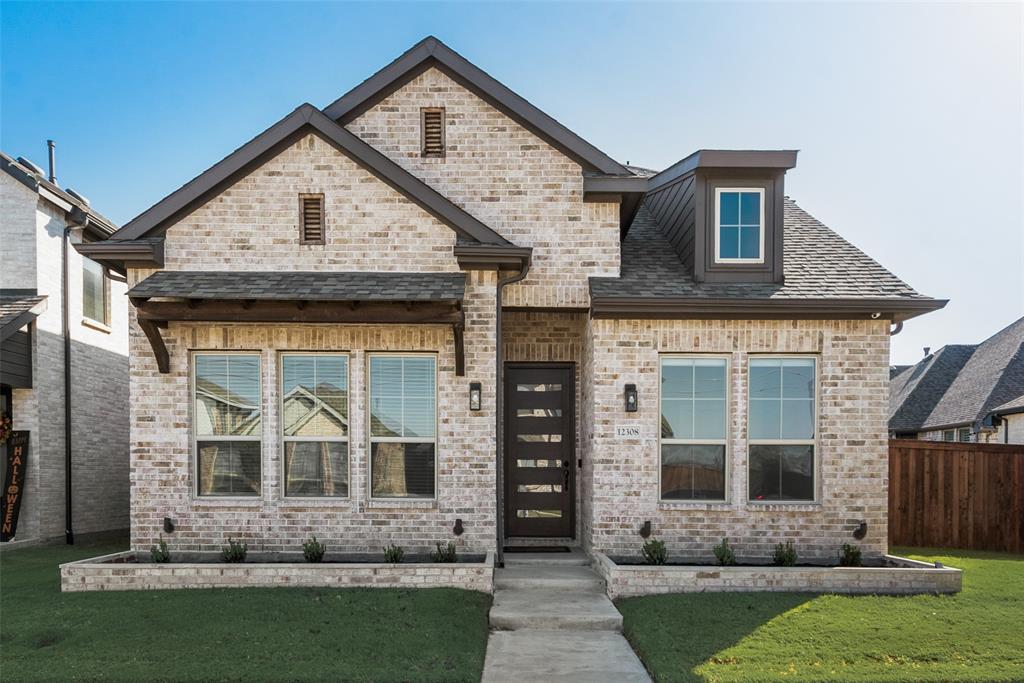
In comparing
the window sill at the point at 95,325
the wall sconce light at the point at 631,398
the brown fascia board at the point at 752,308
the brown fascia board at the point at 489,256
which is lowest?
the wall sconce light at the point at 631,398

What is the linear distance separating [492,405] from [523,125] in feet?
12.5

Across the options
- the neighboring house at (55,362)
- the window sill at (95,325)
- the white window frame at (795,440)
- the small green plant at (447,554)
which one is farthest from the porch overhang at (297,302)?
the window sill at (95,325)

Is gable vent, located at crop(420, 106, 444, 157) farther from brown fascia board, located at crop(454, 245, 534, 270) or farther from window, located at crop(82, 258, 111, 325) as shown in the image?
window, located at crop(82, 258, 111, 325)

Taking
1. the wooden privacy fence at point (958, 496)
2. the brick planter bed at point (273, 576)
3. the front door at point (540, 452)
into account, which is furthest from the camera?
the wooden privacy fence at point (958, 496)

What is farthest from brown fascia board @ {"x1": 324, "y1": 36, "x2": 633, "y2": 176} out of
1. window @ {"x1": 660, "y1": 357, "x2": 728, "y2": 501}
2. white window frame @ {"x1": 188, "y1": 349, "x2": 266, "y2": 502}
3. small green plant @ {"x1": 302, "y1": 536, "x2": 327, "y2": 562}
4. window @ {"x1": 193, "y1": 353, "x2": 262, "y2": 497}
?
small green plant @ {"x1": 302, "y1": 536, "x2": 327, "y2": 562}

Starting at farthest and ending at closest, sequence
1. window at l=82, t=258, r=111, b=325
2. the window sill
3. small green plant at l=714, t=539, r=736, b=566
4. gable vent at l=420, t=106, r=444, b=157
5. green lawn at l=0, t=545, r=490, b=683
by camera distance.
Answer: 1. window at l=82, t=258, r=111, b=325
2. the window sill
3. gable vent at l=420, t=106, r=444, b=157
4. small green plant at l=714, t=539, r=736, b=566
5. green lawn at l=0, t=545, r=490, b=683

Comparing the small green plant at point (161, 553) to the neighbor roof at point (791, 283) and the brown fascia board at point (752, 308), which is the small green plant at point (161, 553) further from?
the neighbor roof at point (791, 283)

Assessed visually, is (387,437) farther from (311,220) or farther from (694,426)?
(694,426)

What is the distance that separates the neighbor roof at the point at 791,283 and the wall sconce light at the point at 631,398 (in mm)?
1109

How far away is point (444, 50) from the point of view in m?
8.96

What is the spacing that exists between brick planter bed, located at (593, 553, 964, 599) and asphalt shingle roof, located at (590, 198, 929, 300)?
3302mm

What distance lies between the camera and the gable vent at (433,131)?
9117 millimetres

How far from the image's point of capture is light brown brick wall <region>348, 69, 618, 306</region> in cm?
890

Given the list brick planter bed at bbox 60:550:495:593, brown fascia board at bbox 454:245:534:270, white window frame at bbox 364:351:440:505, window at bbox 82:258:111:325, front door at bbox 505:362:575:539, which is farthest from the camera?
window at bbox 82:258:111:325
